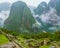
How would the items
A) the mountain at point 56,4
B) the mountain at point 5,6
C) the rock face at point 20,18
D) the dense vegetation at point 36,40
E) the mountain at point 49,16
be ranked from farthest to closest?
the mountain at point 56,4
the mountain at point 5,6
the mountain at point 49,16
the rock face at point 20,18
the dense vegetation at point 36,40

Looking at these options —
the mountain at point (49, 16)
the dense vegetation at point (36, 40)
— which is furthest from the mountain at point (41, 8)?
the dense vegetation at point (36, 40)

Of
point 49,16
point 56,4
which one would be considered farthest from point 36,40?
point 56,4

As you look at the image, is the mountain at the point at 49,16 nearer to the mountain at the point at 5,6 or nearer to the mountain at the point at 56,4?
the mountain at the point at 56,4

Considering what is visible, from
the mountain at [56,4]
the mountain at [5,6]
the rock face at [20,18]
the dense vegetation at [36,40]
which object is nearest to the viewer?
the dense vegetation at [36,40]

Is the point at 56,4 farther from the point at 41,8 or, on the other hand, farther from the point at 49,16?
the point at 41,8

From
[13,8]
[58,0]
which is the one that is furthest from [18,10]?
[58,0]

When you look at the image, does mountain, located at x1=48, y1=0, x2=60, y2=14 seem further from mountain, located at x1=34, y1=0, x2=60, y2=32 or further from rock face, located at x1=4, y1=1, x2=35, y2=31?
rock face, located at x1=4, y1=1, x2=35, y2=31

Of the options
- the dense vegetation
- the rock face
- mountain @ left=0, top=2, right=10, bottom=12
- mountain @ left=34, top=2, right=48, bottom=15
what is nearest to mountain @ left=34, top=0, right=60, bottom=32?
mountain @ left=34, top=2, right=48, bottom=15
